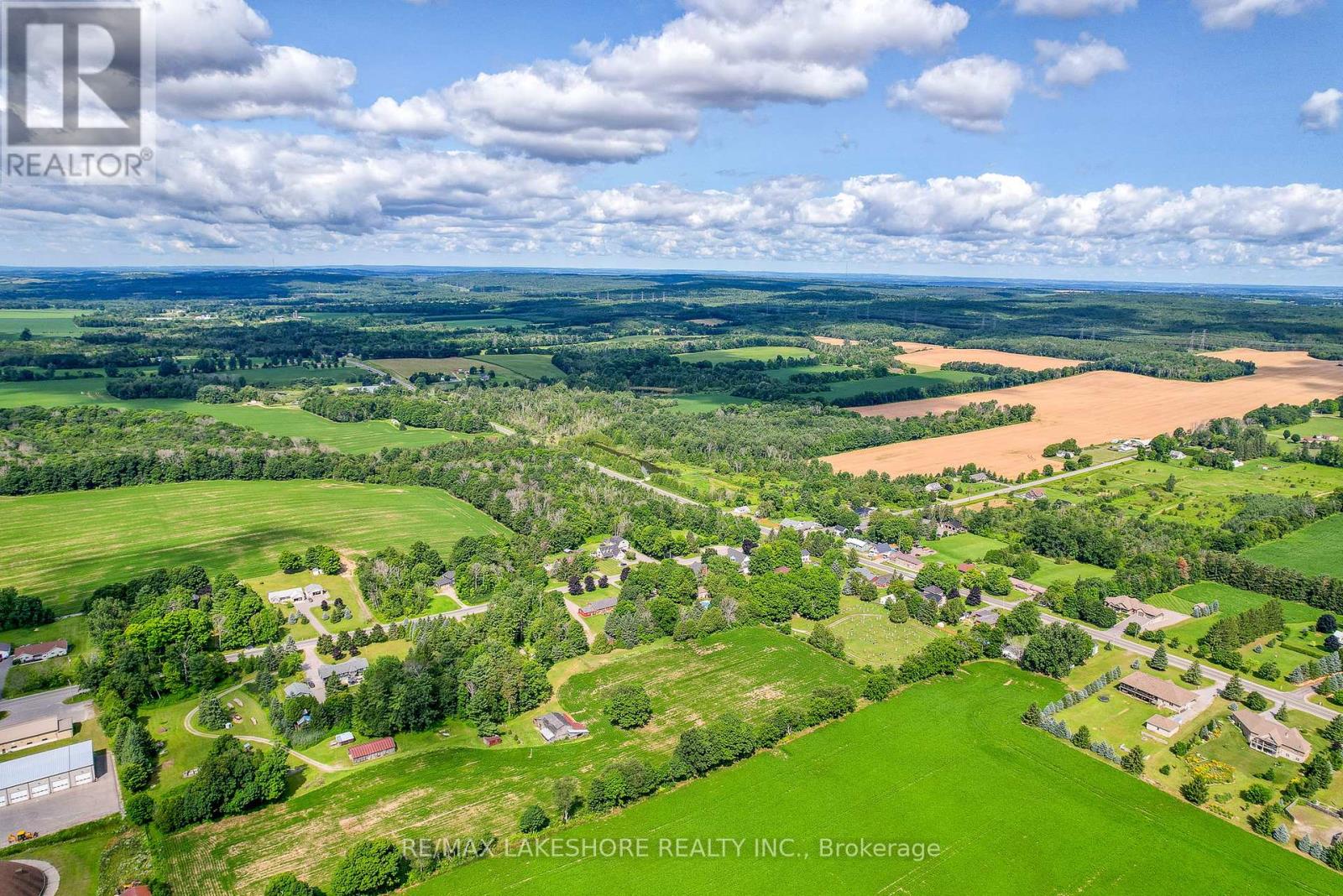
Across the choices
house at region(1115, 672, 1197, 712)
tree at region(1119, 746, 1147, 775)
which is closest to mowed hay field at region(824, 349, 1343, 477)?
house at region(1115, 672, 1197, 712)

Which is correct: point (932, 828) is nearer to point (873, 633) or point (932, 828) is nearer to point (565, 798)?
point (565, 798)

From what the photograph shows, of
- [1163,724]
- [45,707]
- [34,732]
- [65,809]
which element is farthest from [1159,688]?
[45,707]

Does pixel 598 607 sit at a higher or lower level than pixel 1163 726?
lower

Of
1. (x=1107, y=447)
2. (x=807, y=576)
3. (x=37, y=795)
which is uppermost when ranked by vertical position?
(x=1107, y=447)

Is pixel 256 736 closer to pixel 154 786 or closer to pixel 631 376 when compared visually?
pixel 154 786

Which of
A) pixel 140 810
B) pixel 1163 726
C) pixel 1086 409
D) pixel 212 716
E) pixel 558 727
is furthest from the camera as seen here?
pixel 1086 409

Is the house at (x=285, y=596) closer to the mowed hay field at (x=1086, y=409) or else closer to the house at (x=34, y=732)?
the house at (x=34, y=732)

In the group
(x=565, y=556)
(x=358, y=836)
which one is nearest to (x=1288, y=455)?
(x=565, y=556)
